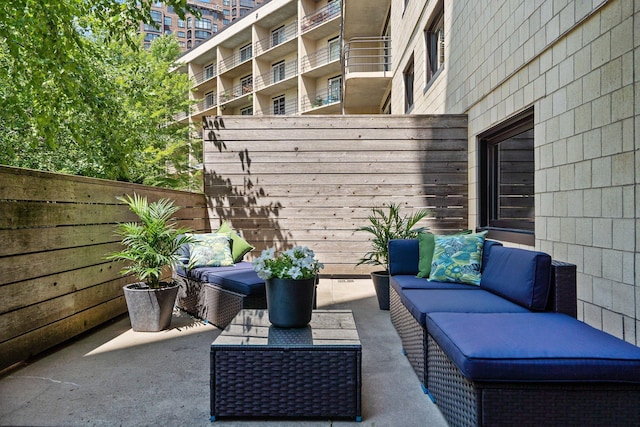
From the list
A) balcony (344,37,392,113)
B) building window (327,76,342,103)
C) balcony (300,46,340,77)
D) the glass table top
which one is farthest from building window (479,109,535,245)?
balcony (300,46,340,77)

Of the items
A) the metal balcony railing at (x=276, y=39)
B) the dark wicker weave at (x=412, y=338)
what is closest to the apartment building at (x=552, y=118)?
the dark wicker weave at (x=412, y=338)

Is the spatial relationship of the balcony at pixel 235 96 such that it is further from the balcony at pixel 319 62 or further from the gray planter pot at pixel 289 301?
the gray planter pot at pixel 289 301

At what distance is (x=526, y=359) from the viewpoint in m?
1.62

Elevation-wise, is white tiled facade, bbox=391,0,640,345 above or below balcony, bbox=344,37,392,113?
below

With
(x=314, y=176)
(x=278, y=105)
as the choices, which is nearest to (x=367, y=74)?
(x=314, y=176)

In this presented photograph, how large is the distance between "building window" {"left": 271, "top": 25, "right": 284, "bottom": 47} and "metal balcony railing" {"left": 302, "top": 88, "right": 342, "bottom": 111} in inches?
160

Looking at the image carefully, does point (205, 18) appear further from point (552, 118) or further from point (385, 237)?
point (552, 118)

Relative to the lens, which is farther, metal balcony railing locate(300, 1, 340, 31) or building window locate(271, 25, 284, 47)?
building window locate(271, 25, 284, 47)

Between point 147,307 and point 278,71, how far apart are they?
745 inches

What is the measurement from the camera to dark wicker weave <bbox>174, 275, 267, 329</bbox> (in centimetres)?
343

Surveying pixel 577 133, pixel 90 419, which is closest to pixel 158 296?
pixel 90 419

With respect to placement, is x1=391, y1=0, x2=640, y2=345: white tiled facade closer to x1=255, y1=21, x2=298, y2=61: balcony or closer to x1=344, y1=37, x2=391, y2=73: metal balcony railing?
x1=344, y1=37, x2=391, y2=73: metal balcony railing

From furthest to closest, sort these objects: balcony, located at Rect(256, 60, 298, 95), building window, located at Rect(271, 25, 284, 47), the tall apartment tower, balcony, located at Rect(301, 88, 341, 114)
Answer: the tall apartment tower, building window, located at Rect(271, 25, 284, 47), balcony, located at Rect(256, 60, 298, 95), balcony, located at Rect(301, 88, 341, 114)

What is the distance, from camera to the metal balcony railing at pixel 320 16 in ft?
55.6
